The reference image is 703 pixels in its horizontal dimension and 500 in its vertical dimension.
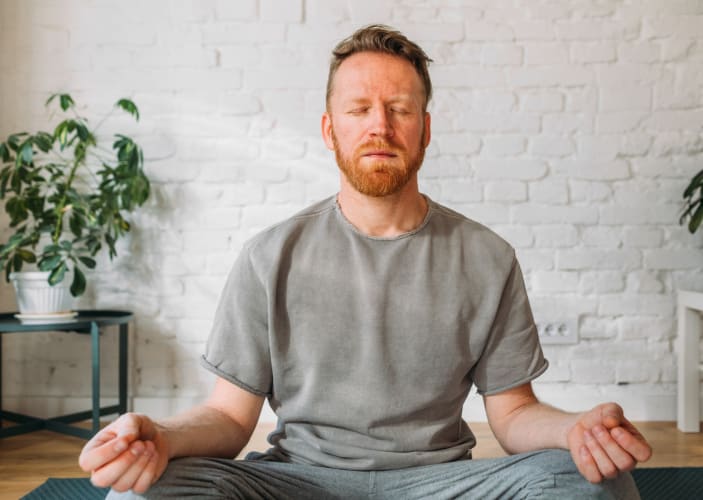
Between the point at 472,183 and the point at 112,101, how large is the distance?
4.58ft

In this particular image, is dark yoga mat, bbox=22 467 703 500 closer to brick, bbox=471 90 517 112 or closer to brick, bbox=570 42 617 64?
brick, bbox=471 90 517 112

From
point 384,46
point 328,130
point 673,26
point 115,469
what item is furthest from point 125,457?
point 673,26

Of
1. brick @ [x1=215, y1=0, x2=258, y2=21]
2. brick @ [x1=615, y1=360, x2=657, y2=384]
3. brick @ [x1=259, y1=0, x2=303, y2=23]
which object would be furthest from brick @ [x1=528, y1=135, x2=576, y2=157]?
brick @ [x1=215, y1=0, x2=258, y2=21]

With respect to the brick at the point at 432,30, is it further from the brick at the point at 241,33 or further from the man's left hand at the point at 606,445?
the man's left hand at the point at 606,445

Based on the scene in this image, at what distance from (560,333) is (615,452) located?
1.74m

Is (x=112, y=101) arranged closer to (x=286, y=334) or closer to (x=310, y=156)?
(x=310, y=156)

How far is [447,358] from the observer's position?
1.27m

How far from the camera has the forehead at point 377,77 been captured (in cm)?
131

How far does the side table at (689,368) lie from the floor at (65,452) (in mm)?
57

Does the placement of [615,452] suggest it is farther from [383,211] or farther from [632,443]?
[383,211]

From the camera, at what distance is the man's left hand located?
95 cm

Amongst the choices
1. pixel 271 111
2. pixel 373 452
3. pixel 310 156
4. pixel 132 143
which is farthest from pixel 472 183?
pixel 373 452

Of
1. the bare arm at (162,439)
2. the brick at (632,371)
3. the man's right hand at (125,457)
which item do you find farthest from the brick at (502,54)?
the man's right hand at (125,457)

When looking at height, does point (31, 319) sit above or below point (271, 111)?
below
